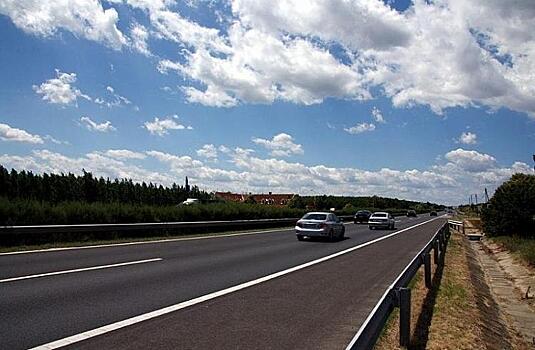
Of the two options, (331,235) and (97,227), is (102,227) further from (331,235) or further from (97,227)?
(331,235)

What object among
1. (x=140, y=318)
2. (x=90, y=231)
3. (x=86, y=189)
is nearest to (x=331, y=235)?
(x=90, y=231)

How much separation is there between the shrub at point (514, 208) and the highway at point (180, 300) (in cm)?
1993

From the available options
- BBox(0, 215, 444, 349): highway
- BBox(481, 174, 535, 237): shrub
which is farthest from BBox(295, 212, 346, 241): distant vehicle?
BBox(481, 174, 535, 237): shrub

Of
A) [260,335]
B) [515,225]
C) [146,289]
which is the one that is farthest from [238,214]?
[260,335]

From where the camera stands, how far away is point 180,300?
9430 mm

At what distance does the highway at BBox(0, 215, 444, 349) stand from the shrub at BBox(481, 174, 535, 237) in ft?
65.4

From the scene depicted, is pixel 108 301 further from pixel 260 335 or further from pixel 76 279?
pixel 260 335

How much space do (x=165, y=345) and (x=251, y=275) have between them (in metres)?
6.88

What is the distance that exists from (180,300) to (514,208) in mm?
29400

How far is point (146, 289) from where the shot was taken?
33.9ft

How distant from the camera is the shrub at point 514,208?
32719mm

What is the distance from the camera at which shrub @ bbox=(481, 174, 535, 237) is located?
107 ft

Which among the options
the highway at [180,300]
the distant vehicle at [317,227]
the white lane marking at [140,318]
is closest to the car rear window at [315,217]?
the distant vehicle at [317,227]

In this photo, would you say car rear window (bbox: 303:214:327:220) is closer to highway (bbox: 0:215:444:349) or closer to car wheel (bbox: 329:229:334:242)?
car wheel (bbox: 329:229:334:242)
